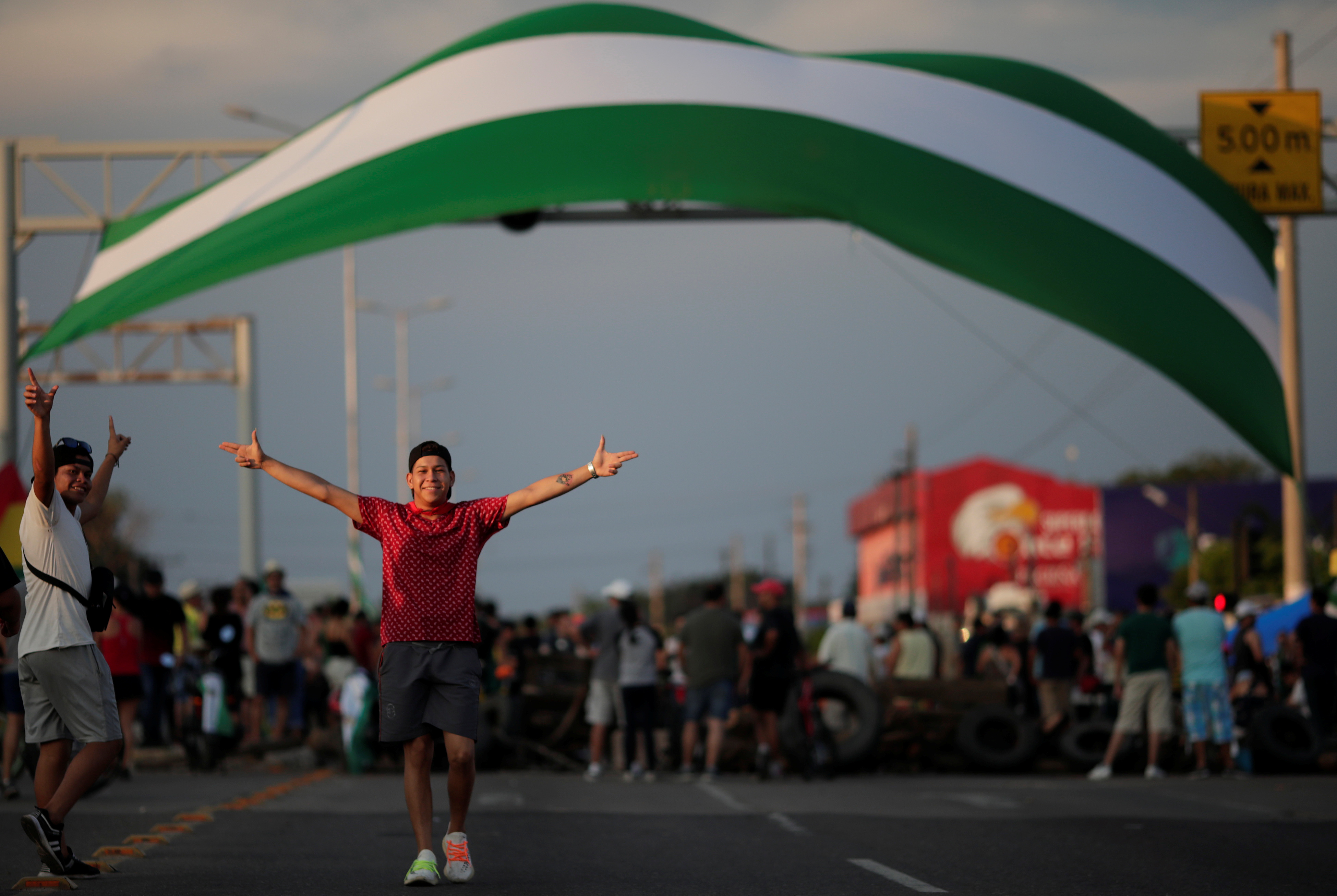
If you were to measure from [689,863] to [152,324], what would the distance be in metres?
30.2

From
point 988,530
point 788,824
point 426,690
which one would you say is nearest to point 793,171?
point 788,824

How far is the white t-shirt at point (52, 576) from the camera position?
7887 millimetres

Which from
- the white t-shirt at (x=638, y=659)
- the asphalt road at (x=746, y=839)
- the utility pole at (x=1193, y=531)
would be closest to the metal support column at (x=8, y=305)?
the asphalt road at (x=746, y=839)

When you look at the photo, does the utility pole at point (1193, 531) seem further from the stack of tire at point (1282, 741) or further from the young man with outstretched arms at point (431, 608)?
the young man with outstretched arms at point (431, 608)

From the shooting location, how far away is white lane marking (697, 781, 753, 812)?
43.8ft

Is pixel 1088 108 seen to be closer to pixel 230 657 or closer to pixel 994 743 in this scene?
pixel 994 743

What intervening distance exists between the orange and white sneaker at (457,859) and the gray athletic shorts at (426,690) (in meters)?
0.46

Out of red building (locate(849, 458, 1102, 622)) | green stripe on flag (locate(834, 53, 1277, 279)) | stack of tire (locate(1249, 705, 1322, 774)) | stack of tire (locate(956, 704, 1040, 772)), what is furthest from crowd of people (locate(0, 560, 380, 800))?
red building (locate(849, 458, 1102, 622))

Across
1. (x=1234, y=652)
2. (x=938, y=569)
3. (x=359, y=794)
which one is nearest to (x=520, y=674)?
(x=359, y=794)

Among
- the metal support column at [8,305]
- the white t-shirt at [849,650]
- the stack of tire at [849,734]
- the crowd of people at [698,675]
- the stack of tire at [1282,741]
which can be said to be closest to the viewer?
the crowd of people at [698,675]

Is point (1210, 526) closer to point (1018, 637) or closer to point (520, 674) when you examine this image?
point (1018, 637)

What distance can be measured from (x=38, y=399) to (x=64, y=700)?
1.43 meters

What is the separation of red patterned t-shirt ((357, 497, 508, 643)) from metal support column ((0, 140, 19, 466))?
14.0m

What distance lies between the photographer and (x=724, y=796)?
1484cm
